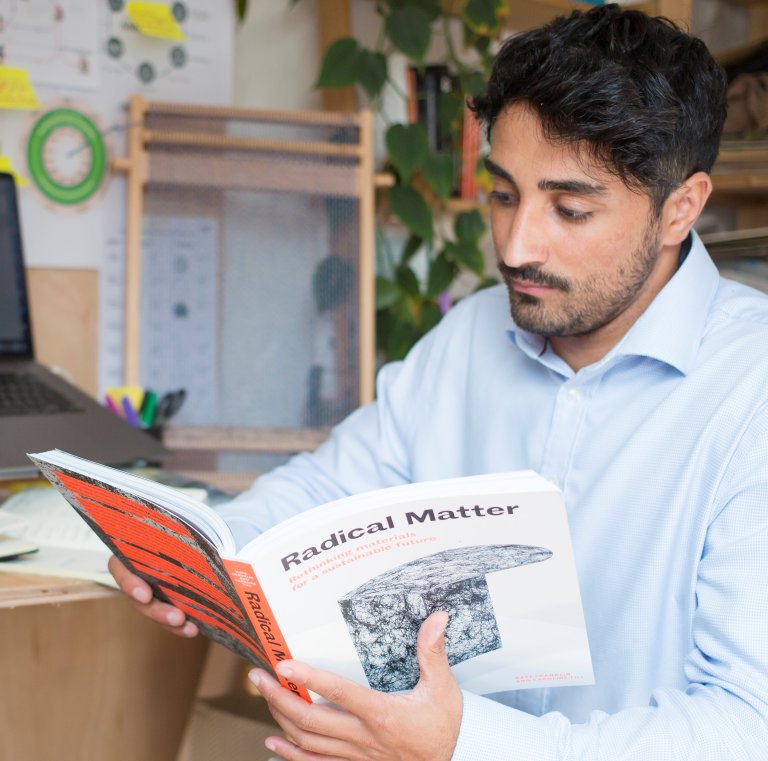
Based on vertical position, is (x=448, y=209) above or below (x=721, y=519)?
above

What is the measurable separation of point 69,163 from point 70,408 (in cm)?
49

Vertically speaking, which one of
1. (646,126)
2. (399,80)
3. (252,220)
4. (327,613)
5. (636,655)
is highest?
(399,80)

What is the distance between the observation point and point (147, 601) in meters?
0.85

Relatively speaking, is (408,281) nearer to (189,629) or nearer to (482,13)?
(482,13)

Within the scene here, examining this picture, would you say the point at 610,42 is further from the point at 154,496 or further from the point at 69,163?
the point at 69,163

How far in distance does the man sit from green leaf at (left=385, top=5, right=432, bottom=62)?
2.16 ft

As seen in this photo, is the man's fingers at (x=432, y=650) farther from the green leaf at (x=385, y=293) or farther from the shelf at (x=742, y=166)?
the shelf at (x=742, y=166)

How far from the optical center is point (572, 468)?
90 cm

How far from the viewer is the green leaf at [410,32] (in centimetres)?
159

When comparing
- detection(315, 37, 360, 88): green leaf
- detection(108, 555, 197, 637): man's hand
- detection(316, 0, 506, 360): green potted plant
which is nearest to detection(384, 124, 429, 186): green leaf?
detection(316, 0, 506, 360): green potted plant

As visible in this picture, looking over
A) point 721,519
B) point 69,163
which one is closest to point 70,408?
point 69,163

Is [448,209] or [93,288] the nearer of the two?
[93,288]

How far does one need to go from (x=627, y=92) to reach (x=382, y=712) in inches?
22.6

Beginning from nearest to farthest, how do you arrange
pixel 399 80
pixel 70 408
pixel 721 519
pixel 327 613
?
pixel 327 613 → pixel 721 519 → pixel 70 408 → pixel 399 80
